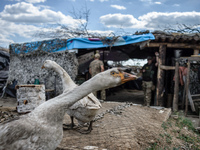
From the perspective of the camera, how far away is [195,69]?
893cm

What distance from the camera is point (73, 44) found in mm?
7980

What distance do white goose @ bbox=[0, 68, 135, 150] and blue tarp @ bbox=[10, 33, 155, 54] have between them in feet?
16.2

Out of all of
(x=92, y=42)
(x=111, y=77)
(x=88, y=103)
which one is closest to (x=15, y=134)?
(x=111, y=77)

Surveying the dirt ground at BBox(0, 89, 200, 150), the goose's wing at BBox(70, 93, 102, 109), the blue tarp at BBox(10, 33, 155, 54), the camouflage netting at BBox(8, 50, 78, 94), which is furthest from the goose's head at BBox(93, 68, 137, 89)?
the camouflage netting at BBox(8, 50, 78, 94)

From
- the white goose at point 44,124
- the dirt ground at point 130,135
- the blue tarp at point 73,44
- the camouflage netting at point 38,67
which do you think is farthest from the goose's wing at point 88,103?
the camouflage netting at point 38,67

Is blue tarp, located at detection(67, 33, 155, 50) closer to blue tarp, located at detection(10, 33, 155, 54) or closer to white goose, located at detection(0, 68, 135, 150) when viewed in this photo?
blue tarp, located at detection(10, 33, 155, 54)

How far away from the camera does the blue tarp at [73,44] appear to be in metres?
7.29

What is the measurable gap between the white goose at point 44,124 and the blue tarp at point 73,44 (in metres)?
4.95

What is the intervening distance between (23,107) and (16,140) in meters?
3.85

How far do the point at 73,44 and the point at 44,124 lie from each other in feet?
19.9

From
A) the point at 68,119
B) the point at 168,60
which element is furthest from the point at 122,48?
the point at 68,119

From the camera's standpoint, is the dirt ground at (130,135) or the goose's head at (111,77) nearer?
the goose's head at (111,77)

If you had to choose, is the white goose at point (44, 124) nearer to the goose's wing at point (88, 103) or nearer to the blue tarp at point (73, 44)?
the goose's wing at point (88, 103)

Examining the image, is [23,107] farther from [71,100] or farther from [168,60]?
[168,60]
